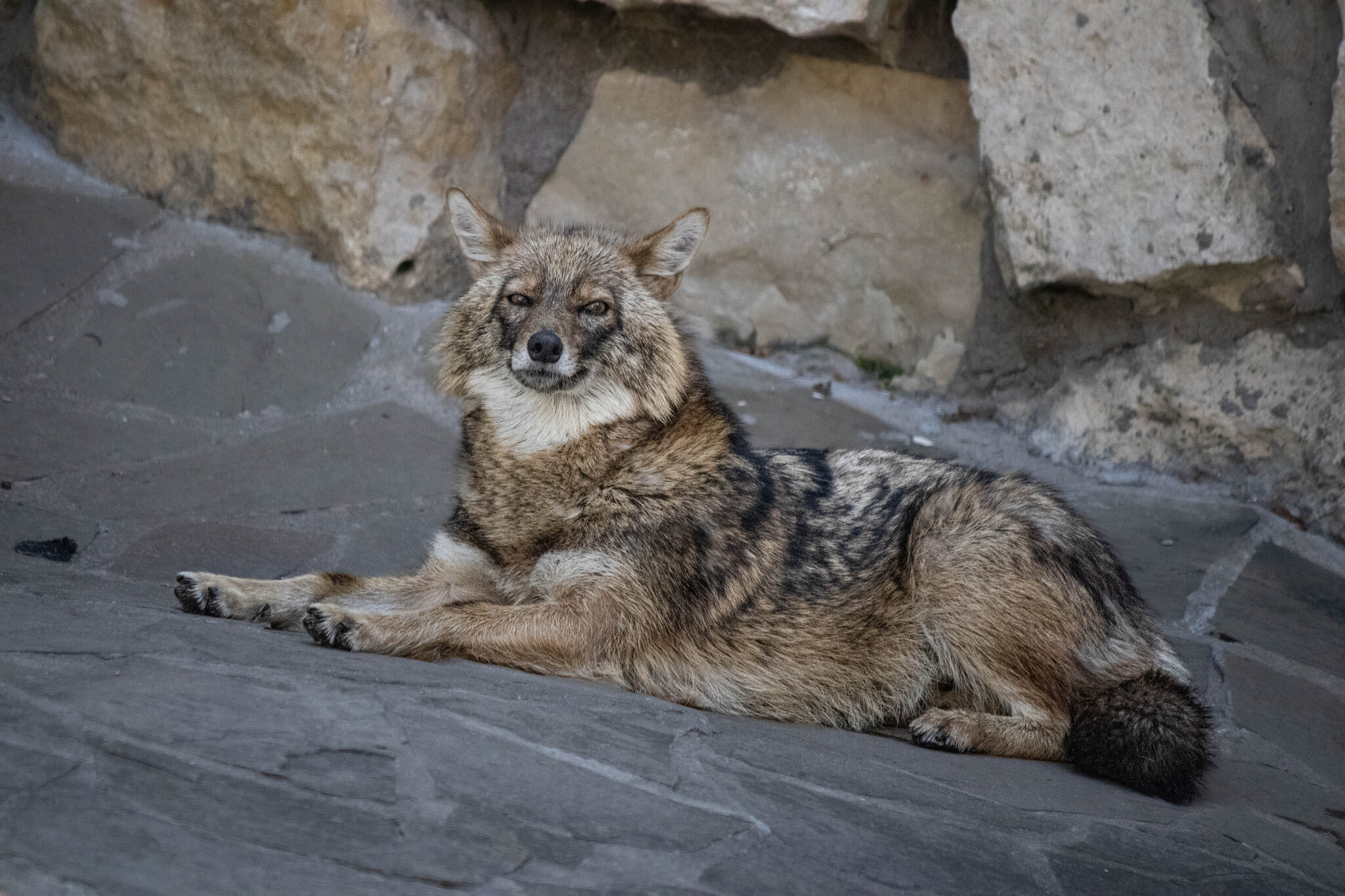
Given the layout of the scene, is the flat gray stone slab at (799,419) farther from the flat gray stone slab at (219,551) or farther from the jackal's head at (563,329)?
the flat gray stone slab at (219,551)

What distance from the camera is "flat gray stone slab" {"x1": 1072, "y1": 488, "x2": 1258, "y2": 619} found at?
5457 mm

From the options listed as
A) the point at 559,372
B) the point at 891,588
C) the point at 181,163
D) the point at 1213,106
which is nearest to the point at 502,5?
the point at 181,163

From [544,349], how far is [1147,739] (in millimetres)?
2563

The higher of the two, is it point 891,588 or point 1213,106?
point 1213,106

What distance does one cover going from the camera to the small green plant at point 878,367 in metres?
7.11

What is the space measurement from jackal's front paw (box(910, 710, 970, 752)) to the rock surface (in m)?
0.09

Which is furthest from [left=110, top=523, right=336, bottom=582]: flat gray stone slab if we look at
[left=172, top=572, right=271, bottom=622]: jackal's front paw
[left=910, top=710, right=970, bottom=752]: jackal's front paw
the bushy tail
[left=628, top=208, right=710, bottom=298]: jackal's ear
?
the bushy tail

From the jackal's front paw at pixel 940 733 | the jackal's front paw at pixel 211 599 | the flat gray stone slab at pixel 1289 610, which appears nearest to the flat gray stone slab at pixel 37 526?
the jackal's front paw at pixel 211 599

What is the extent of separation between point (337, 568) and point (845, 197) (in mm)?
3828

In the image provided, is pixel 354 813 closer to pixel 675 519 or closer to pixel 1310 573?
pixel 675 519

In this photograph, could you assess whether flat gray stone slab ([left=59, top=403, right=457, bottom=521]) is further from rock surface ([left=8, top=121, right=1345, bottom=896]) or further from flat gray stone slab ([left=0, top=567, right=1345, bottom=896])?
flat gray stone slab ([left=0, top=567, right=1345, bottom=896])

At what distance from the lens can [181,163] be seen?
6.76 meters

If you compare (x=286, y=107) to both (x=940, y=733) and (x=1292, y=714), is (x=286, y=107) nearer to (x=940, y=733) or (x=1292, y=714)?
(x=940, y=733)

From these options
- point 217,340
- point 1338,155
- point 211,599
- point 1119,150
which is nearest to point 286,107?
point 217,340
